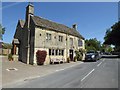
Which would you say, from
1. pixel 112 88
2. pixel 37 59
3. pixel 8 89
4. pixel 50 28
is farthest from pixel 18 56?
pixel 112 88

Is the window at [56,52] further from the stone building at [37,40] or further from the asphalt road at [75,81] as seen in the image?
the asphalt road at [75,81]

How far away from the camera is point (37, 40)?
29594 millimetres

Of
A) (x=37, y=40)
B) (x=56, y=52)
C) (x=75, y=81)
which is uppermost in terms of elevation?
(x=37, y=40)

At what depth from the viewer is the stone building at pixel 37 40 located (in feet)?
97.6

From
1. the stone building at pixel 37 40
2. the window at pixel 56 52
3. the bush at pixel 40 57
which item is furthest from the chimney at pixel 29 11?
the window at pixel 56 52

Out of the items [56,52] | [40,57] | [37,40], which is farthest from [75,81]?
[56,52]

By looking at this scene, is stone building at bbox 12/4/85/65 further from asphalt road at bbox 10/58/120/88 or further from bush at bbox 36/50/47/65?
asphalt road at bbox 10/58/120/88

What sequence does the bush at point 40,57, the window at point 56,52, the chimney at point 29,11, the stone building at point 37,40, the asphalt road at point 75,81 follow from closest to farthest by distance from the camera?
1. the asphalt road at point 75,81
2. the bush at point 40,57
3. the stone building at point 37,40
4. the chimney at point 29,11
5. the window at point 56,52

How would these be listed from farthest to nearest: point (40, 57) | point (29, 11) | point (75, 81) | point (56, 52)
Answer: point (56, 52), point (29, 11), point (40, 57), point (75, 81)

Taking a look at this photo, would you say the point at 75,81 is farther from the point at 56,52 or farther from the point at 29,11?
the point at 56,52

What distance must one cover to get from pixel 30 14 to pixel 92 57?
568 inches

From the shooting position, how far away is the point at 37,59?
29.3m

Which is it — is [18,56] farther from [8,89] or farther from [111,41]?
[111,41]

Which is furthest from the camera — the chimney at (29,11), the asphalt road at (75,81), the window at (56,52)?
the window at (56,52)
